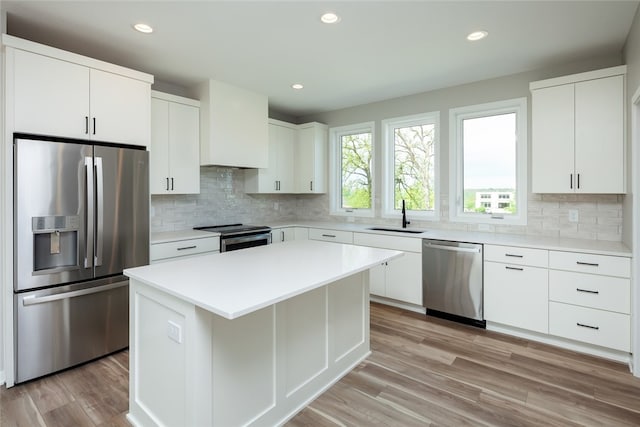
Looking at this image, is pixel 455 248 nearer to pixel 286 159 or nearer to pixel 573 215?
pixel 573 215

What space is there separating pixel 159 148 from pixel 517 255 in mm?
3606

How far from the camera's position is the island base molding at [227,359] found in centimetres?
147

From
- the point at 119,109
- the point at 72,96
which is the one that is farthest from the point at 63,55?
the point at 119,109

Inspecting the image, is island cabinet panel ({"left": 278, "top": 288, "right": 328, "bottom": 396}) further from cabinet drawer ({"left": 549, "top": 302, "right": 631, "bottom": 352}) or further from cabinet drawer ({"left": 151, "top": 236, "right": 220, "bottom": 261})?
cabinet drawer ({"left": 549, "top": 302, "right": 631, "bottom": 352})

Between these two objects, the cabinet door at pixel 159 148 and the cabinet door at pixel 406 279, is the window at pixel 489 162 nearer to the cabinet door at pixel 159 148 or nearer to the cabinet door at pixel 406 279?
the cabinet door at pixel 406 279

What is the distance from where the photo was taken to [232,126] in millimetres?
3797

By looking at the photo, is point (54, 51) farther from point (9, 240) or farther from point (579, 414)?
point (579, 414)

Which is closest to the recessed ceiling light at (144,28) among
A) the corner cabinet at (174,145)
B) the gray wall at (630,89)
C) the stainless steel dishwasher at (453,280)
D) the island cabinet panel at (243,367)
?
the corner cabinet at (174,145)

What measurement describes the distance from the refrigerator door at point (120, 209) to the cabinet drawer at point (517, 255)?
317cm

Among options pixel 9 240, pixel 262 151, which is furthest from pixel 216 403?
pixel 262 151

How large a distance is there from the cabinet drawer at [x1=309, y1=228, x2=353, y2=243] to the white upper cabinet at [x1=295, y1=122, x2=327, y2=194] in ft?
2.45

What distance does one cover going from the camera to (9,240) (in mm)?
2191

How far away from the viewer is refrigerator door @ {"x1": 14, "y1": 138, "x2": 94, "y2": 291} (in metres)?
2.21

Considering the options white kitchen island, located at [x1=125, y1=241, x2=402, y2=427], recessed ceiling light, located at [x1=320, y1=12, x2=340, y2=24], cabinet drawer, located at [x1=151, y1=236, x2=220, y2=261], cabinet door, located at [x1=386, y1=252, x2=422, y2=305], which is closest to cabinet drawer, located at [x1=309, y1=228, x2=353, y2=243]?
cabinet door, located at [x1=386, y1=252, x2=422, y2=305]
